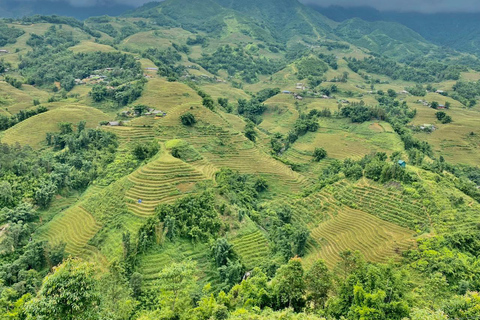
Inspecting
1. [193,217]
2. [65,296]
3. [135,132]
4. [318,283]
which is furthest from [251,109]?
[65,296]

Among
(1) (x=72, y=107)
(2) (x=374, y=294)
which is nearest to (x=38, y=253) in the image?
(2) (x=374, y=294)

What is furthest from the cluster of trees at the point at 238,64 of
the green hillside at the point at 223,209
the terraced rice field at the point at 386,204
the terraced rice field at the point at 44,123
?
→ the terraced rice field at the point at 386,204

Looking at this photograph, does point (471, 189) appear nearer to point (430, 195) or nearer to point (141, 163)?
point (430, 195)

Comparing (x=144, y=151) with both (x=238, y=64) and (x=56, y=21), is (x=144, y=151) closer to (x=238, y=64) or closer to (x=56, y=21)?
(x=238, y=64)

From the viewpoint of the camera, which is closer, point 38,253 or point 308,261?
point 38,253

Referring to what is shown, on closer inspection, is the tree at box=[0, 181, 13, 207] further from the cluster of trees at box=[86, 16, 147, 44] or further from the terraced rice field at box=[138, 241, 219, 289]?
the cluster of trees at box=[86, 16, 147, 44]

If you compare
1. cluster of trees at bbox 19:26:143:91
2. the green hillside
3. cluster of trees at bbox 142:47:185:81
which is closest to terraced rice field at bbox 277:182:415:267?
the green hillside
